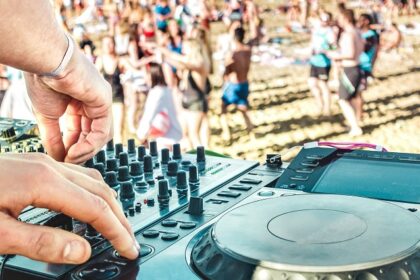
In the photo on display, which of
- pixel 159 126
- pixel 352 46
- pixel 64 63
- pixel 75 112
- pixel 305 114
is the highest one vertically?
pixel 64 63

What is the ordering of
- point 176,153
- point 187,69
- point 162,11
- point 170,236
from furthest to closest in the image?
point 162,11, point 187,69, point 176,153, point 170,236

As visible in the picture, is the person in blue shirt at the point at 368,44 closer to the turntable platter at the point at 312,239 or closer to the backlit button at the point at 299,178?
the backlit button at the point at 299,178

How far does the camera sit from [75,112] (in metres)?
1.39

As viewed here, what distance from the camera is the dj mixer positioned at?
0.91m

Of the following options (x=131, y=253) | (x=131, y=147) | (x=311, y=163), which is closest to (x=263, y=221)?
(x=131, y=253)

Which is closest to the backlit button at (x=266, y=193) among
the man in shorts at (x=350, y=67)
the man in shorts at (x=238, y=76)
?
the man in shorts at (x=238, y=76)

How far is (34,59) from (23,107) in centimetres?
363

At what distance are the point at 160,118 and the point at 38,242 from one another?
5302mm

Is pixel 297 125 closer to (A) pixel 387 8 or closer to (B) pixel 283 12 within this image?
(A) pixel 387 8

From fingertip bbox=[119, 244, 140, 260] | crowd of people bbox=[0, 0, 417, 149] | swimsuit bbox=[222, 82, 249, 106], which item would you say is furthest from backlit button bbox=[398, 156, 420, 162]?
swimsuit bbox=[222, 82, 249, 106]

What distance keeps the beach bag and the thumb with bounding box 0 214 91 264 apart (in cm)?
515

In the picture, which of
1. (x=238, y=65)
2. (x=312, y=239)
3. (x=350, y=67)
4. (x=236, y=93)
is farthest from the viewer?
(x=236, y=93)

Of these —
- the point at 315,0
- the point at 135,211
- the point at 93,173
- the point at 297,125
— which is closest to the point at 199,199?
the point at 135,211

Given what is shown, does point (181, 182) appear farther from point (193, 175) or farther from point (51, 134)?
point (51, 134)
